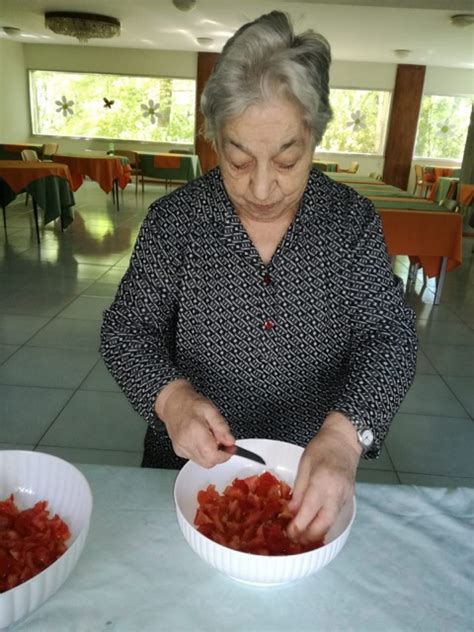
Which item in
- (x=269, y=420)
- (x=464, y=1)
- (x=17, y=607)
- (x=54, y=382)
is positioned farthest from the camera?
(x=464, y=1)

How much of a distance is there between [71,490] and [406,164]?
12354 millimetres

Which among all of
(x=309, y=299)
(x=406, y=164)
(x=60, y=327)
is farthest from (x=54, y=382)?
(x=406, y=164)

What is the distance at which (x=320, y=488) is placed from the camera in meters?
0.68

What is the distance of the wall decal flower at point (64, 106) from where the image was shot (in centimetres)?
1194

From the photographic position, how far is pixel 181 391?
0.86m

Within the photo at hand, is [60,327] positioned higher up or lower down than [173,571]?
lower down

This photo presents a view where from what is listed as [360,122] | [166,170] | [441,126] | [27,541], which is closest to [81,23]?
[166,170]

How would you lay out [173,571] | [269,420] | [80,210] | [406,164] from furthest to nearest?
[406,164], [80,210], [269,420], [173,571]

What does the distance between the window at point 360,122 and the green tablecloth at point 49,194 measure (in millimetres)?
7385

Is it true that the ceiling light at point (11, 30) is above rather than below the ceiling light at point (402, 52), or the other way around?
below

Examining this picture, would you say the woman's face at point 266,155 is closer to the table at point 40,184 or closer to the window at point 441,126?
the table at point 40,184

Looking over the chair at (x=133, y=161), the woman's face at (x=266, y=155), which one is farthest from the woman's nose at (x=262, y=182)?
the chair at (x=133, y=161)

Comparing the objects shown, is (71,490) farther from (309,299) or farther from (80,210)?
(80,210)

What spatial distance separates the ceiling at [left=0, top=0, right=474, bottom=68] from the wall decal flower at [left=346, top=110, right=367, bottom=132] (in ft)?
4.49
